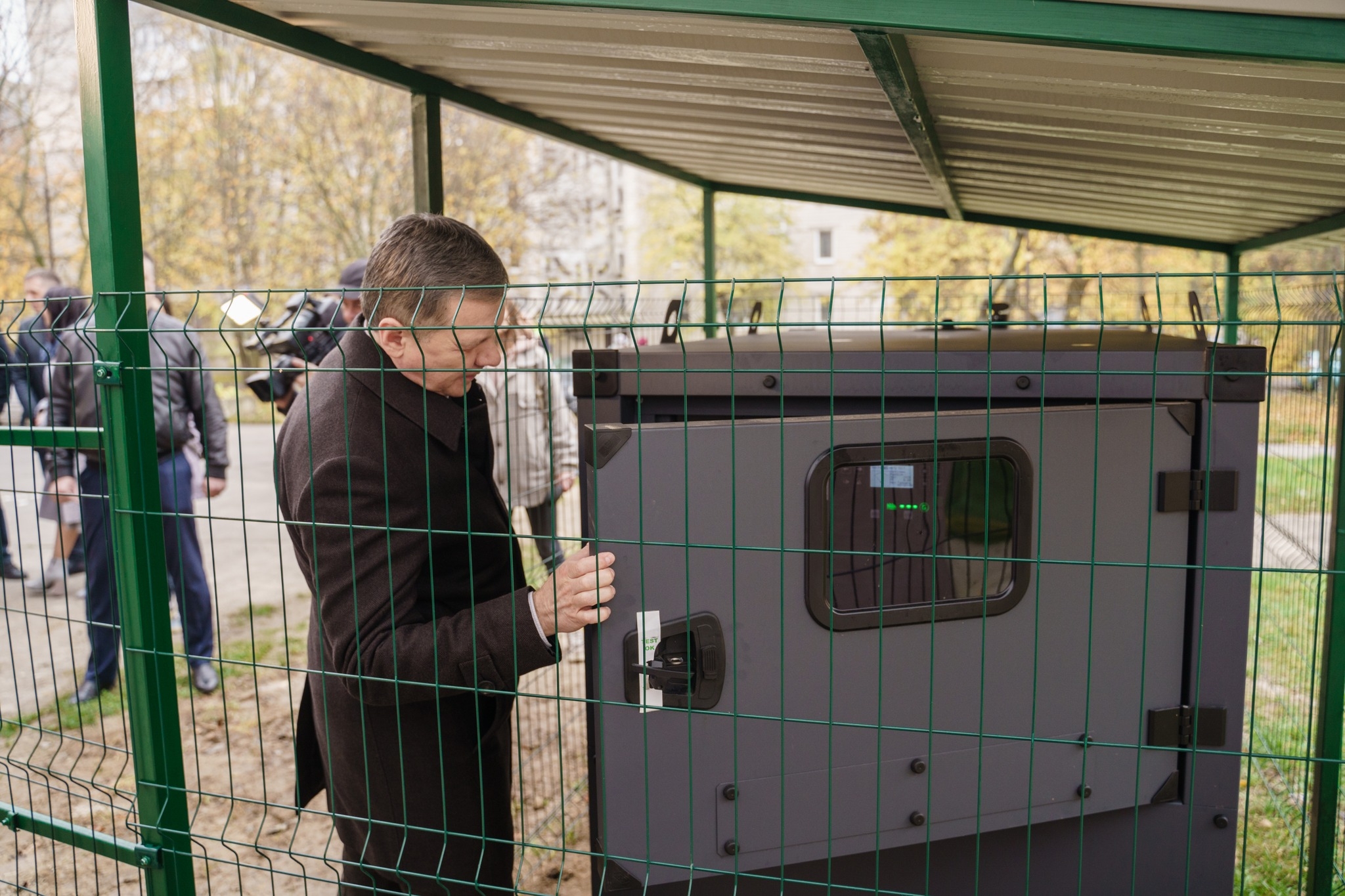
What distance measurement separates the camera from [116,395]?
2346mm

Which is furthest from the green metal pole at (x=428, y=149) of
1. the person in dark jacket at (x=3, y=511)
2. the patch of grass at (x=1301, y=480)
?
the patch of grass at (x=1301, y=480)

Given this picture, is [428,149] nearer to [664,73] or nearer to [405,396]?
[664,73]

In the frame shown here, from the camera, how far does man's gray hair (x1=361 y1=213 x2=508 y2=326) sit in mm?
2059

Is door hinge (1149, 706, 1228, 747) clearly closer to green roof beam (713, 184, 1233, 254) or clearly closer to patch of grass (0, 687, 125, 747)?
Result: green roof beam (713, 184, 1233, 254)

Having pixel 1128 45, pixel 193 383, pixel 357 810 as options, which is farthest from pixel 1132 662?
pixel 193 383

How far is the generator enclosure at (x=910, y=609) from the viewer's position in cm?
196

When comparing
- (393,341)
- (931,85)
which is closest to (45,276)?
(393,341)

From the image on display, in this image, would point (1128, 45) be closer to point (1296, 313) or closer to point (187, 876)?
point (187, 876)

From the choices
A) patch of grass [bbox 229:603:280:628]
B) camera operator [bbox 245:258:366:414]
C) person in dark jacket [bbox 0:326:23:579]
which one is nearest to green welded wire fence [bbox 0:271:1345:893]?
person in dark jacket [bbox 0:326:23:579]

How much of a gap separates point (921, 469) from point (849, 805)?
687mm

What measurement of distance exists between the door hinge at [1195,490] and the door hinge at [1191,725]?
0.42m

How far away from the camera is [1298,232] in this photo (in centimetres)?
425

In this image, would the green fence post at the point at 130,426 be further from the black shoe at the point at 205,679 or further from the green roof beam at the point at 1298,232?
the green roof beam at the point at 1298,232

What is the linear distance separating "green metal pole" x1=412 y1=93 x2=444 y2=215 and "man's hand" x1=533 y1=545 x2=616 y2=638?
2075mm
